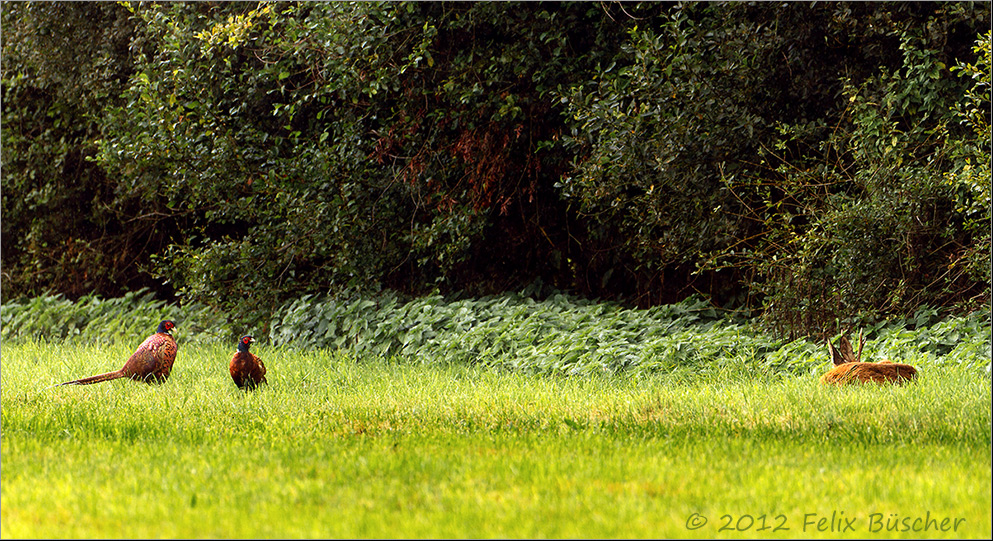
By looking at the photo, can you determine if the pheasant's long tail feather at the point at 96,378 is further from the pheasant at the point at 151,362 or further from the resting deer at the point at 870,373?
the resting deer at the point at 870,373

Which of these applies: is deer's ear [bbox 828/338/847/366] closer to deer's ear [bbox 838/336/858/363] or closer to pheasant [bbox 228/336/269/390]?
deer's ear [bbox 838/336/858/363]

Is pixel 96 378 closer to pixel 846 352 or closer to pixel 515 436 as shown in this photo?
pixel 515 436

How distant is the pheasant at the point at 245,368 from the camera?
24.8 feet

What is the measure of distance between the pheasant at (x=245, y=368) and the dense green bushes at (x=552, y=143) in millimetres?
3382

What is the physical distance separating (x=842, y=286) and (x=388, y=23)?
5.10m

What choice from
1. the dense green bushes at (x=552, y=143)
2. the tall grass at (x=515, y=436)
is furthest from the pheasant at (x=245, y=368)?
the dense green bushes at (x=552, y=143)

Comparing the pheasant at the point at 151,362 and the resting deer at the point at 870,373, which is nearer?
the resting deer at the point at 870,373

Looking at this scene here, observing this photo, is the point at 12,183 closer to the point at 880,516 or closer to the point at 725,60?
the point at 725,60

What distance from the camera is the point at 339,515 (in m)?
3.89

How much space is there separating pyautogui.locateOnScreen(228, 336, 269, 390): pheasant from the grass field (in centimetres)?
17

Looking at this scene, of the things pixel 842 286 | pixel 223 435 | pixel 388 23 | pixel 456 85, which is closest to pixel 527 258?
pixel 456 85

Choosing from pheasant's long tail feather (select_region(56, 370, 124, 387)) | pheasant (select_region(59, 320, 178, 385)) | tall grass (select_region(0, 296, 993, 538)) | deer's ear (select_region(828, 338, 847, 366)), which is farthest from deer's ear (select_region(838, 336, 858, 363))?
pheasant's long tail feather (select_region(56, 370, 124, 387))

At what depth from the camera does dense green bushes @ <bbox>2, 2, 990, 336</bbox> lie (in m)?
8.27

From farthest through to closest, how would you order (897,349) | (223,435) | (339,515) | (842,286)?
1. (842,286)
2. (897,349)
3. (223,435)
4. (339,515)
